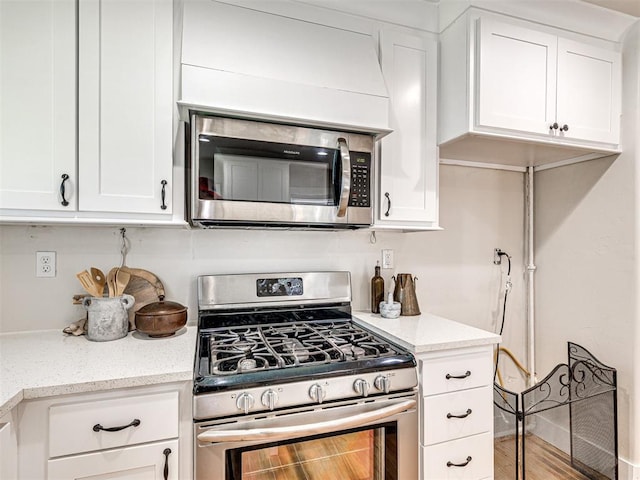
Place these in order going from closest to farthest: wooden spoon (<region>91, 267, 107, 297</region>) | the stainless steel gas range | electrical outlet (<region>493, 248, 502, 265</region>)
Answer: the stainless steel gas range < wooden spoon (<region>91, 267, 107, 297</region>) < electrical outlet (<region>493, 248, 502, 265</region>)

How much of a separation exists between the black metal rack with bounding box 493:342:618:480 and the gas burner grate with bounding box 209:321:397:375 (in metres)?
0.87

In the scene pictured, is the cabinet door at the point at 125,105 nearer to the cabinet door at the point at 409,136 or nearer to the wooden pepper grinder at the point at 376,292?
the cabinet door at the point at 409,136

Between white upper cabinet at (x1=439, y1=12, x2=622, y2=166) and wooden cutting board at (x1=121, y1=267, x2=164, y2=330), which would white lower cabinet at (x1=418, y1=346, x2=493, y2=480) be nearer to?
white upper cabinet at (x1=439, y1=12, x2=622, y2=166)

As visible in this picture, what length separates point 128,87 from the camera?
Result: 4.71 ft

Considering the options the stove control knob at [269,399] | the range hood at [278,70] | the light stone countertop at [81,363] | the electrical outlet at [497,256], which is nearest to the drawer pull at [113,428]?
the light stone countertop at [81,363]

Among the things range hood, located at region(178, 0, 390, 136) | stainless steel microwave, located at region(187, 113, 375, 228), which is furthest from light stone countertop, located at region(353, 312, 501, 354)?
range hood, located at region(178, 0, 390, 136)

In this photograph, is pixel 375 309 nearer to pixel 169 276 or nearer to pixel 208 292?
pixel 208 292

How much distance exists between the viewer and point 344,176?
1622 millimetres

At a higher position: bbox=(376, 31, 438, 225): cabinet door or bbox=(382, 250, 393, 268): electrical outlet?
bbox=(376, 31, 438, 225): cabinet door

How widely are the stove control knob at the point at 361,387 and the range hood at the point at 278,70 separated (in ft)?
3.55

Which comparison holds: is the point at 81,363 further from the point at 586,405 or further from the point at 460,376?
the point at 586,405

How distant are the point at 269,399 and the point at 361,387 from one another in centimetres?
34

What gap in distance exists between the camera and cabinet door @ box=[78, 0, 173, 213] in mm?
1396

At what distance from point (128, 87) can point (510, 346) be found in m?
2.72
